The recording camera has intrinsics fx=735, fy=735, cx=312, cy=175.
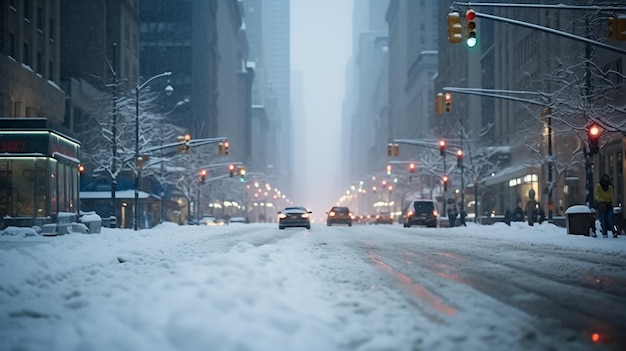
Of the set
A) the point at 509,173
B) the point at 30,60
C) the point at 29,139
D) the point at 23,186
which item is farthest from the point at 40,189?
the point at 509,173

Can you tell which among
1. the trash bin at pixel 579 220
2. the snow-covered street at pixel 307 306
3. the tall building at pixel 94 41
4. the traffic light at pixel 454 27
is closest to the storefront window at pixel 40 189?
the snow-covered street at pixel 307 306

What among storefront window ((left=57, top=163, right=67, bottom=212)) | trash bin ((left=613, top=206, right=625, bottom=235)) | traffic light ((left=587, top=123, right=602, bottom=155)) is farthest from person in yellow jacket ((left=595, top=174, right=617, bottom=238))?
storefront window ((left=57, top=163, right=67, bottom=212))

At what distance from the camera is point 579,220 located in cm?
2755

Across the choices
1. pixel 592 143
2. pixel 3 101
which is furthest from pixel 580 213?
pixel 3 101

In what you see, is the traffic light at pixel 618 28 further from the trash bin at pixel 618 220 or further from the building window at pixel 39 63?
the building window at pixel 39 63

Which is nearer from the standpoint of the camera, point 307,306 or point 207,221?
point 307,306

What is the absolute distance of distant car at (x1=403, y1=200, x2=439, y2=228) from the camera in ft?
163

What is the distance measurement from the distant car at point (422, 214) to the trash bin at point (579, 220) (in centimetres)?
2157

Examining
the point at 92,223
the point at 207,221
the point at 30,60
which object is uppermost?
the point at 30,60

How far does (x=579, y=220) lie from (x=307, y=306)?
865 inches

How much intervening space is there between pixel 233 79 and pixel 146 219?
11169 cm

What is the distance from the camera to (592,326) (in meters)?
7.05

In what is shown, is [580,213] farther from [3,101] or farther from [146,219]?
[146,219]

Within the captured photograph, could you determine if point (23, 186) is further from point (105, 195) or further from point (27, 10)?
point (105, 195)
